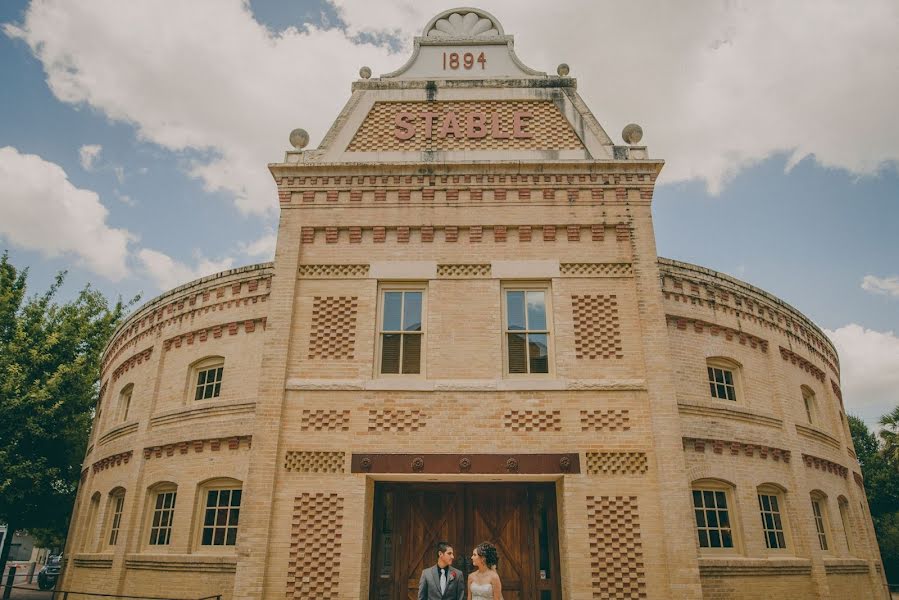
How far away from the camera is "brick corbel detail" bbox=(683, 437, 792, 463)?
11844 millimetres

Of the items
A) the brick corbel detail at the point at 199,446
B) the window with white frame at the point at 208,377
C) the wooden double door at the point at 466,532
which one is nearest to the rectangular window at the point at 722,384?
the wooden double door at the point at 466,532

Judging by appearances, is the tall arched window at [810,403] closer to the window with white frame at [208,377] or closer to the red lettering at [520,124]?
the red lettering at [520,124]

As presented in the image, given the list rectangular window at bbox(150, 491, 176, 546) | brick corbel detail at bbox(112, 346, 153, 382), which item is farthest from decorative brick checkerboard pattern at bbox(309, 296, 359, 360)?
brick corbel detail at bbox(112, 346, 153, 382)

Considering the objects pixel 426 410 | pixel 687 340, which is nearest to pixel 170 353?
pixel 426 410

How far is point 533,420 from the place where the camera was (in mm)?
9508

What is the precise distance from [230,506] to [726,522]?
35.2 ft

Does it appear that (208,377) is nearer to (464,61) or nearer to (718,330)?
(464,61)

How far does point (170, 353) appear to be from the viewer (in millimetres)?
14359

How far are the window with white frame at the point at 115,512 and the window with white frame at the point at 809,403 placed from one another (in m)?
18.0

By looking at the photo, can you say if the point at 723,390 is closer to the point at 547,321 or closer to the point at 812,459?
the point at 812,459

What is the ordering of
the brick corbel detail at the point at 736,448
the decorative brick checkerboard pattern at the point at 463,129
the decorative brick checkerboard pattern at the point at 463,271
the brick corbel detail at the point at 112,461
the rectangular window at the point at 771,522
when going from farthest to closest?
the brick corbel detail at the point at 112,461
the rectangular window at the point at 771,522
the brick corbel detail at the point at 736,448
the decorative brick checkerboard pattern at the point at 463,129
the decorative brick checkerboard pattern at the point at 463,271

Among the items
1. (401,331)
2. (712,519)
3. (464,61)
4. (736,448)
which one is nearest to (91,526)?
(401,331)

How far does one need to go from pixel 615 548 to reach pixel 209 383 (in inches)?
391

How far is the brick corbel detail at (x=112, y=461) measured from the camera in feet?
46.1
